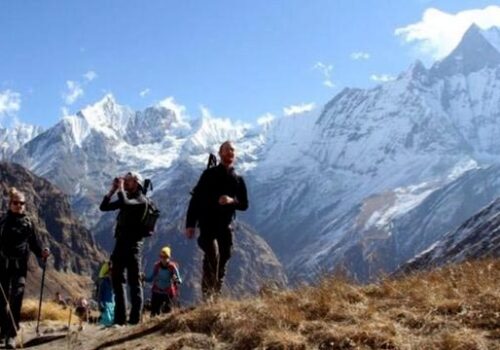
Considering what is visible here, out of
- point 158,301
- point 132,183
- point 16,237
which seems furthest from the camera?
point 158,301

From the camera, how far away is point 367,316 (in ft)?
27.1

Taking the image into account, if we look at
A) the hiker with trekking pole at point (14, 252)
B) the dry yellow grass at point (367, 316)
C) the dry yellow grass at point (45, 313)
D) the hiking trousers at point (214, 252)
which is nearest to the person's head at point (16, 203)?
the hiker with trekking pole at point (14, 252)

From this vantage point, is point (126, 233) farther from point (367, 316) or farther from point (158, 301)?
point (158, 301)

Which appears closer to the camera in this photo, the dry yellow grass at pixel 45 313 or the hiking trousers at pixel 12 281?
the hiking trousers at pixel 12 281

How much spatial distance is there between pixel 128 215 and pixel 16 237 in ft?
5.73

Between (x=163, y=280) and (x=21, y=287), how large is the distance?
6140 mm

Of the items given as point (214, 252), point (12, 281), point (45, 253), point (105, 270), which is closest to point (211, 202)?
point (214, 252)

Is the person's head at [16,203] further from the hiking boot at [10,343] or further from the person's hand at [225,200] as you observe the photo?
the person's hand at [225,200]

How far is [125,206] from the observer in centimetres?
1237

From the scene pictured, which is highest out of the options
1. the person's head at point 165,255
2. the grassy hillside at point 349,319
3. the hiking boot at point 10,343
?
the person's head at point 165,255

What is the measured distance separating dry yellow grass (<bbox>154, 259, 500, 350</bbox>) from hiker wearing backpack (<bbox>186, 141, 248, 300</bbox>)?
5.69ft

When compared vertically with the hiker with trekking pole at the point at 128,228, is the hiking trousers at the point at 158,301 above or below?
below

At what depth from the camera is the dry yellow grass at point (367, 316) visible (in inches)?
293

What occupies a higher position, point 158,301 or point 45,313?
point 158,301
